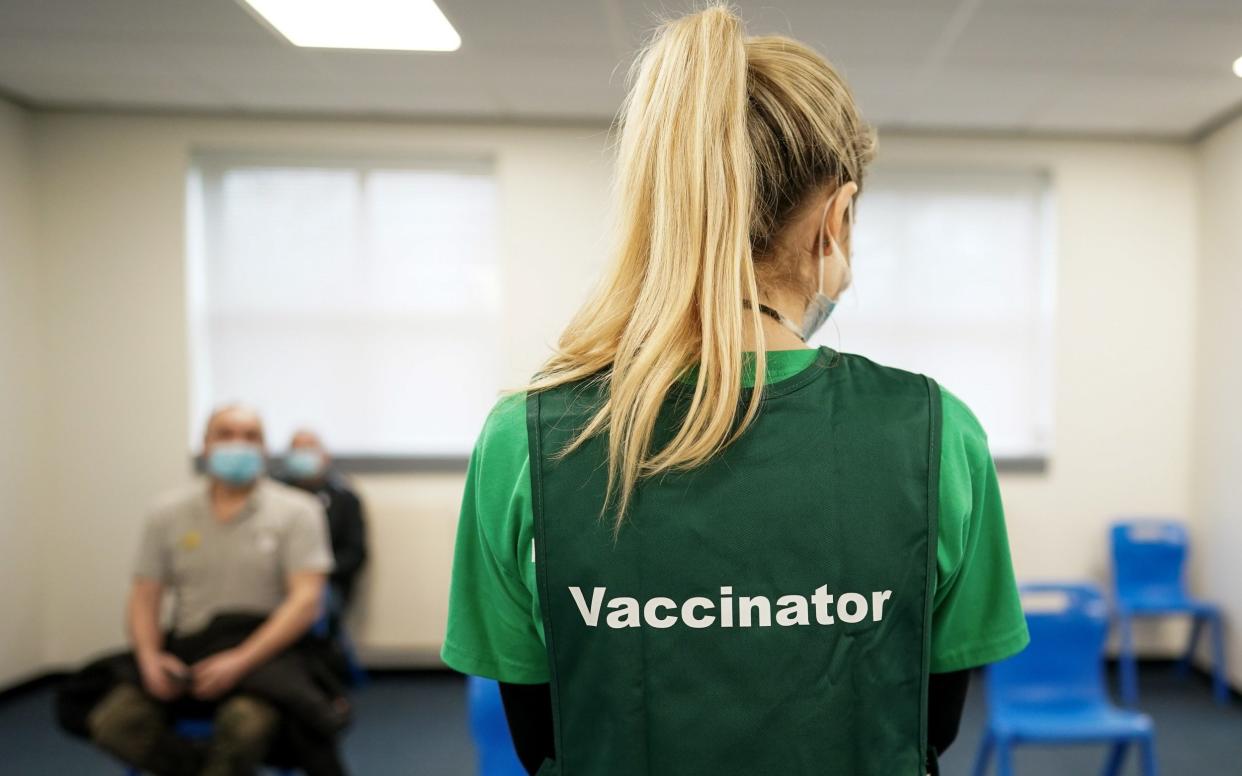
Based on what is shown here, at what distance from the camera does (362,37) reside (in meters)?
2.89

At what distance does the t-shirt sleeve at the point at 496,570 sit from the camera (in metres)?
0.67

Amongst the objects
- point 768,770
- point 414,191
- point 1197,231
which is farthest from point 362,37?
point 1197,231

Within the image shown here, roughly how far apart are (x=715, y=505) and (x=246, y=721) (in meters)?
1.90

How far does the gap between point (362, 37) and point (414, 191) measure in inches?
42.5

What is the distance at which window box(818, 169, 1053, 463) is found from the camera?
13.0ft

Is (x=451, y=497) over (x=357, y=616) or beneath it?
over

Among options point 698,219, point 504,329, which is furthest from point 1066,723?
point 504,329

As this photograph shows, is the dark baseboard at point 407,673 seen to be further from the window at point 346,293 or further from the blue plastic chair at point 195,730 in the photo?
the blue plastic chair at point 195,730

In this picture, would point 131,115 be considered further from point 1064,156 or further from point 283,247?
point 1064,156

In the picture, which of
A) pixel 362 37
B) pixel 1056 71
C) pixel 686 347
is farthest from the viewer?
pixel 1056 71

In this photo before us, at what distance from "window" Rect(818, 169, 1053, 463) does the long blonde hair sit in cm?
338

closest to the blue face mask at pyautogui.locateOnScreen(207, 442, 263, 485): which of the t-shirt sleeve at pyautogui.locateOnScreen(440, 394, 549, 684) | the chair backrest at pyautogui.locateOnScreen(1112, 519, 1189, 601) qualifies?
the t-shirt sleeve at pyautogui.locateOnScreen(440, 394, 549, 684)

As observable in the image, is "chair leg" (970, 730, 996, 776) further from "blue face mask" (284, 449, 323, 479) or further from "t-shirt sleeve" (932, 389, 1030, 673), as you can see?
"blue face mask" (284, 449, 323, 479)

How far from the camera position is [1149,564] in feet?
12.4
